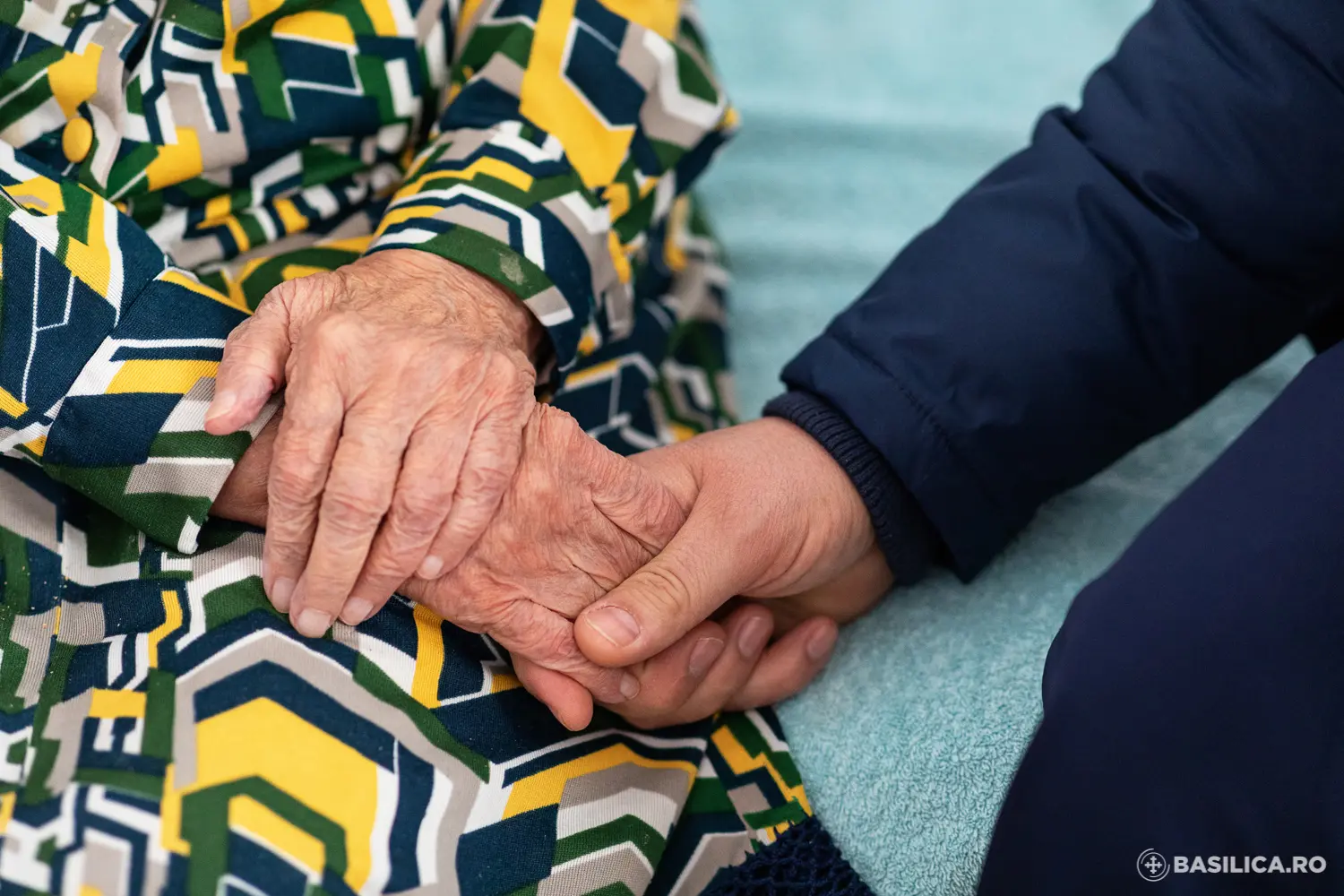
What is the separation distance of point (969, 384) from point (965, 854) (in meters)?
0.30

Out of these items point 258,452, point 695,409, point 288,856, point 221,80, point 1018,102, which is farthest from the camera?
point 1018,102

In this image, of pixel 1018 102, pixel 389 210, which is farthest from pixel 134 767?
pixel 1018 102

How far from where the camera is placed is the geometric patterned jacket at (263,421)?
0.54 metres

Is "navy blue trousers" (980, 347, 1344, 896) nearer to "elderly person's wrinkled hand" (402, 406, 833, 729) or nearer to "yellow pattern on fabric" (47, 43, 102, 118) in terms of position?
"elderly person's wrinkled hand" (402, 406, 833, 729)

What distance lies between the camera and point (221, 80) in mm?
739

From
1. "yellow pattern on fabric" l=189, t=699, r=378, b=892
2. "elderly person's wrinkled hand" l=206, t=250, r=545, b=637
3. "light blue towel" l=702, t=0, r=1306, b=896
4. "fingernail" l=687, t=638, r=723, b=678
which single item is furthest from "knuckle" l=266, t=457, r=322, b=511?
"light blue towel" l=702, t=0, r=1306, b=896

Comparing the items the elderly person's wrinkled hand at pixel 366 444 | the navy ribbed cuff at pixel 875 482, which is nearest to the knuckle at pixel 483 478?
the elderly person's wrinkled hand at pixel 366 444

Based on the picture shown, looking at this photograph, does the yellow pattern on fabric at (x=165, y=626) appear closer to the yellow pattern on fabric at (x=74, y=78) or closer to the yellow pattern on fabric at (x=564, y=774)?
the yellow pattern on fabric at (x=564, y=774)

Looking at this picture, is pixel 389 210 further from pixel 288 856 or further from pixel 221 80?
pixel 288 856

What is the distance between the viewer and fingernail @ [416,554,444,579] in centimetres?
61

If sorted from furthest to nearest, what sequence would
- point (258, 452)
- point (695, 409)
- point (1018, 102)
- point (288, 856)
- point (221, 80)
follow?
point (1018, 102) < point (695, 409) < point (221, 80) < point (258, 452) < point (288, 856)

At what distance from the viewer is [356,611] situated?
1.96 feet

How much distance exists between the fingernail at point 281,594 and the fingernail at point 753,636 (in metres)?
0.28

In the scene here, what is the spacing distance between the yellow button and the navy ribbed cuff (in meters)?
0.48
